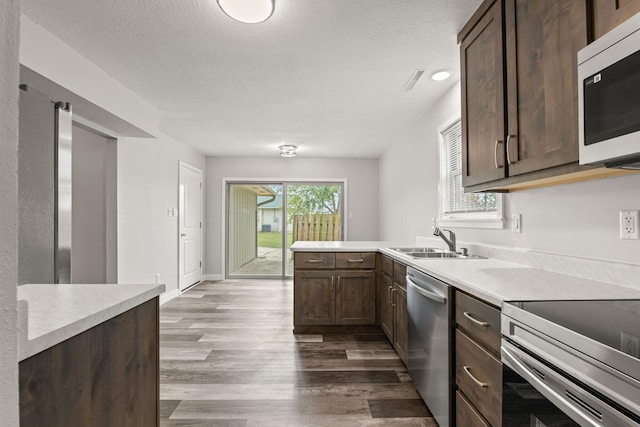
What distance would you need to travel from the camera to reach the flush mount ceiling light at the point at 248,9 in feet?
5.85

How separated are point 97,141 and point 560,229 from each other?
4.22 meters

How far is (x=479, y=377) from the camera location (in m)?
1.39

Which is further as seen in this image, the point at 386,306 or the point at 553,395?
the point at 386,306

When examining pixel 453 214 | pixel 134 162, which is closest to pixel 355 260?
pixel 453 214

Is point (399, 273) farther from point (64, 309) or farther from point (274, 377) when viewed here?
point (64, 309)

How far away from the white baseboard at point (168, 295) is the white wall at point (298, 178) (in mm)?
1307

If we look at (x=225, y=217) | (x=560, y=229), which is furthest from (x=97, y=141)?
(x=560, y=229)

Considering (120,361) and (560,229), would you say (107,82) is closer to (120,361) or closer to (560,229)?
(120,361)

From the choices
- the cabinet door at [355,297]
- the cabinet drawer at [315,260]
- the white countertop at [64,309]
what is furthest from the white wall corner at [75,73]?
the cabinet door at [355,297]

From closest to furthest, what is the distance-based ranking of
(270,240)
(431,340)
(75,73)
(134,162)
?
(431,340), (75,73), (134,162), (270,240)

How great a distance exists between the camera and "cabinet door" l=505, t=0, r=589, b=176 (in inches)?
50.5

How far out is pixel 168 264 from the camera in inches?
187

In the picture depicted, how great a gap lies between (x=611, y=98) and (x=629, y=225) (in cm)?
61

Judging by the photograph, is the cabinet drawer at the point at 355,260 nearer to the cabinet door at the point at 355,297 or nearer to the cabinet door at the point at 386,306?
the cabinet door at the point at 355,297
